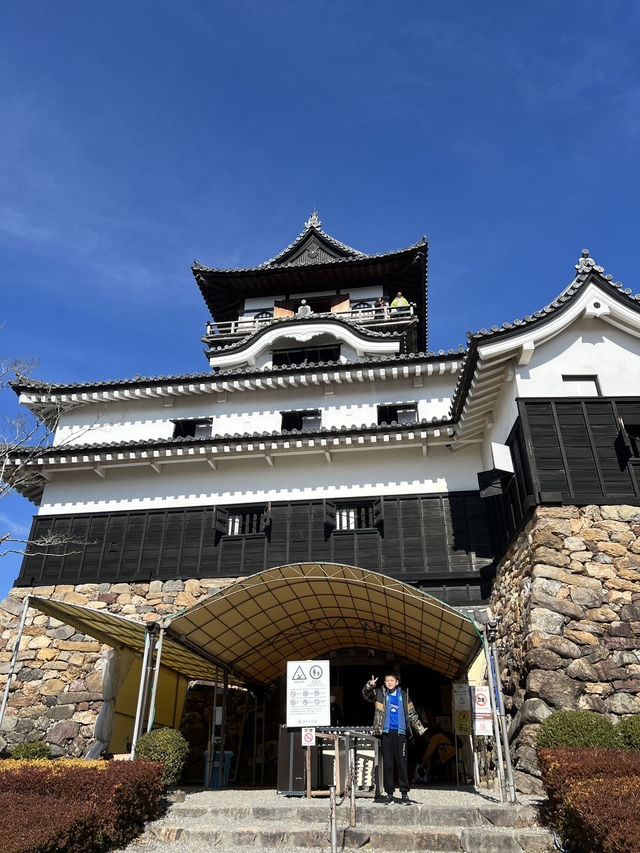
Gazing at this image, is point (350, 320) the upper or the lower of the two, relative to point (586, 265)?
upper

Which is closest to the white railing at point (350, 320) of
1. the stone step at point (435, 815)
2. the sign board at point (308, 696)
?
the sign board at point (308, 696)

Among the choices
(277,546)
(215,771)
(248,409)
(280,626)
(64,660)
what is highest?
(248,409)

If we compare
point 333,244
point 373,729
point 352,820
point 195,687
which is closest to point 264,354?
point 333,244

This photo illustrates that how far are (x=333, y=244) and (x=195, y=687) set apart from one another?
63.9ft

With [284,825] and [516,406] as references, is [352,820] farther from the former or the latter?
[516,406]

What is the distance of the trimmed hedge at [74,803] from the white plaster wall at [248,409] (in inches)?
466

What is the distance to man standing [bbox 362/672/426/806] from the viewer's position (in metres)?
9.20

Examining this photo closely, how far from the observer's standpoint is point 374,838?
25.9ft

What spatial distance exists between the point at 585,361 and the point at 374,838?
10378 millimetres

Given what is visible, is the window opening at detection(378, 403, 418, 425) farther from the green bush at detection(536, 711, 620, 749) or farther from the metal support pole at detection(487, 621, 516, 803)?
the green bush at detection(536, 711, 620, 749)

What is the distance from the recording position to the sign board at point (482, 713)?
32.4 ft

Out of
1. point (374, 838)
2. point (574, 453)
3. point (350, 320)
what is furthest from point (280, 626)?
point (350, 320)

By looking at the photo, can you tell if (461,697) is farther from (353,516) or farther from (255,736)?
(255,736)

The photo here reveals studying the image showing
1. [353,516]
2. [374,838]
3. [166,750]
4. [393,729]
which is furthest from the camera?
[353,516]
